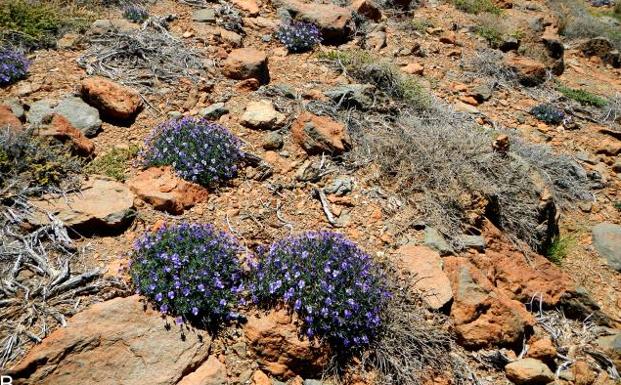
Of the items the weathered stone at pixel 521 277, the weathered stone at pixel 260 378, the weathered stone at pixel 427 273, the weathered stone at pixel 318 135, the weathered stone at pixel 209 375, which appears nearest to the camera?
the weathered stone at pixel 209 375

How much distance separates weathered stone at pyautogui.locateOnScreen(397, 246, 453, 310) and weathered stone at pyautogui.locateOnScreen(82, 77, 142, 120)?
319 cm

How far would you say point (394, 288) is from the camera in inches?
155

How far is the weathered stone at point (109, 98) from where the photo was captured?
16.6ft

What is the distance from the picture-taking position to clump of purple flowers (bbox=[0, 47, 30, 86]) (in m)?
5.12

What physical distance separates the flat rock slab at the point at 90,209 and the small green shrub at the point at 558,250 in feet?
14.9

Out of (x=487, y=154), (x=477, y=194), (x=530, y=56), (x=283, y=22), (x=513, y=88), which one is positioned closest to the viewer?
(x=477, y=194)

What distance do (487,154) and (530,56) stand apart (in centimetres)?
522

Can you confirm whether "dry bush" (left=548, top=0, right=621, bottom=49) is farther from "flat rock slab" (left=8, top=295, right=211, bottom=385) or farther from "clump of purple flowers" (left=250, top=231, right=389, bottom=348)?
"flat rock slab" (left=8, top=295, right=211, bottom=385)

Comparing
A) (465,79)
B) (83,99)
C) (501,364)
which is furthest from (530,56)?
(83,99)

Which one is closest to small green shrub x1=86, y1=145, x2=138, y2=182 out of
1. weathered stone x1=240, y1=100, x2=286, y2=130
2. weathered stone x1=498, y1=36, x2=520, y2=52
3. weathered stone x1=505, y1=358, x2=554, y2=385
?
weathered stone x1=240, y1=100, x2=286, y2=130

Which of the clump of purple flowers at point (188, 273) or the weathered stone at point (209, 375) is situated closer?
the weathered stone at point (209, 375)

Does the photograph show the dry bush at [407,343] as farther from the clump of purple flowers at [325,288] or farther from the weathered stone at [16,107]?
the weathered stone at [16,107]

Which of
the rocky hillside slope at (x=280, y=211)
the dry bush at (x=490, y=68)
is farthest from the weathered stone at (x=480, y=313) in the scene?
the dry bush at (x=490, y=68)

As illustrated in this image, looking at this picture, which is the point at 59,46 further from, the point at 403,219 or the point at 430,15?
the point at 430,15
